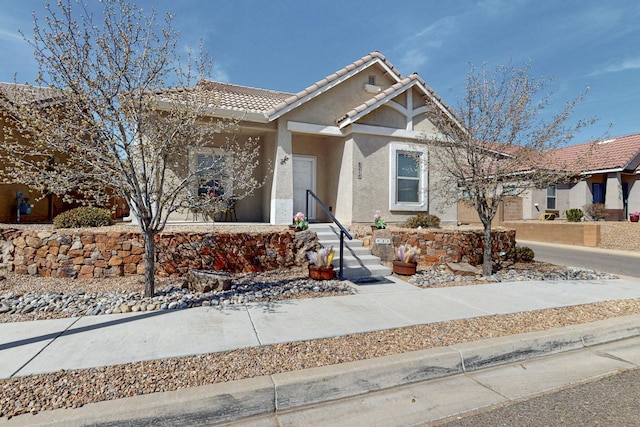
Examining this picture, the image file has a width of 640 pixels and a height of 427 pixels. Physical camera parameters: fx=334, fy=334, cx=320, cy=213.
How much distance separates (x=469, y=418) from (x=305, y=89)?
960 centimetres

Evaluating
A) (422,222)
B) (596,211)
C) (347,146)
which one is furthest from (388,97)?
(596,211)

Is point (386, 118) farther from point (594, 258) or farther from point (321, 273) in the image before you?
point (594, 258)

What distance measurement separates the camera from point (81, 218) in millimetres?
7547

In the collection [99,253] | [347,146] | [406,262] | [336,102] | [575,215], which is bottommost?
[406,262]

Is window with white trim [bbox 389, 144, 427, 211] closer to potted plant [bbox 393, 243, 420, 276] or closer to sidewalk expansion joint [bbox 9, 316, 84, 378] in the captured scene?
potted plant [bbox 393, 243, 420, 276]

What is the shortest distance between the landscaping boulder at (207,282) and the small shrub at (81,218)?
10.2 ft

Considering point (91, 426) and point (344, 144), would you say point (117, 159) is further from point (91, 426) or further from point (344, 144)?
point (344, 144)

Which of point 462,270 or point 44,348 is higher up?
point 462,270

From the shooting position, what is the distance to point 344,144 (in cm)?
1094

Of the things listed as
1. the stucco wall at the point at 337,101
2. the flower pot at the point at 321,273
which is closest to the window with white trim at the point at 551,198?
the stucco wall at the point at 337,101

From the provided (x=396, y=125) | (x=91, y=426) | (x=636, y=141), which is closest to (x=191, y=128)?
(x=91, y=426)

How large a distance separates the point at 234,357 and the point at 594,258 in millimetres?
13271

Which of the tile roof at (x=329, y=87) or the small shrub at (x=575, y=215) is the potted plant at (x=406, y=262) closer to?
the tile roof at (x=329, y=87)

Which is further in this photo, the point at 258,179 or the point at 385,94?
the point at 258,179
